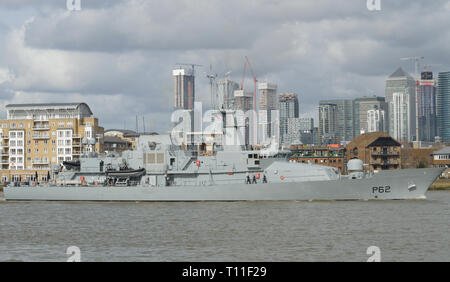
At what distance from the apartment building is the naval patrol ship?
39.9 metres

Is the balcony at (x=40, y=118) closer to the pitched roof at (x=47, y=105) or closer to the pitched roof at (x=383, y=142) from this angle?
the pitched roof at (x=47, y=105)

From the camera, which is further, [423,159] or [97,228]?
[423,159]

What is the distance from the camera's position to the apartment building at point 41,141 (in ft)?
301

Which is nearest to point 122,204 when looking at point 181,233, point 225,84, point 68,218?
point 68,218

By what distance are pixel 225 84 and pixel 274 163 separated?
11247 millimetres

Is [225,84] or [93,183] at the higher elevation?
[225,84]

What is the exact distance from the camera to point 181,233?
89.9 ft

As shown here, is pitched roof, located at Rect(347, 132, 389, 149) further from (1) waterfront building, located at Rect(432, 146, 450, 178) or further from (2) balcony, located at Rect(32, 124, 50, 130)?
(2) balcony, located at Rect(32, 124, 50, 130)

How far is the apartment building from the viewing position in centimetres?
9169

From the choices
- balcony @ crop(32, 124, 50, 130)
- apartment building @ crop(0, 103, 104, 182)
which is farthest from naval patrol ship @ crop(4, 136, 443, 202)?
balcony @ crop(32, 124, 50, 130)

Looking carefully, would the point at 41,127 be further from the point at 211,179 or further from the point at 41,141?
the point at 211,179

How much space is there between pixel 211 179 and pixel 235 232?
1819cm

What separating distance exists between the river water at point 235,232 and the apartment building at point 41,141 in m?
51.4

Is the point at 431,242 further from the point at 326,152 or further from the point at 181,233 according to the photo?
the point at 326,152
